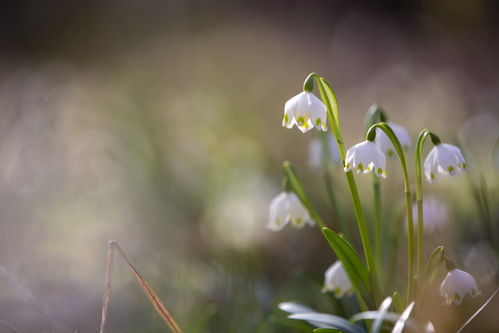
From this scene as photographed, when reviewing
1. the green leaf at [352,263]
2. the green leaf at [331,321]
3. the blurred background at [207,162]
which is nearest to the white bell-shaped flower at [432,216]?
the blurred background at [207,162]

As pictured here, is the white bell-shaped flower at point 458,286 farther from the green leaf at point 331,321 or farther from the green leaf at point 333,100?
the green leaf at point 333,100

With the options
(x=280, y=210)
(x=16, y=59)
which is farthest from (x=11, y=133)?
(x=16, y=59)

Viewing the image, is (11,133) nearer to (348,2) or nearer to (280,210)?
(280,210)

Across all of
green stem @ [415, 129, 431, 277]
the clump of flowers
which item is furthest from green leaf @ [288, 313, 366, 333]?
green stem @ [415, 129, 431, 277]

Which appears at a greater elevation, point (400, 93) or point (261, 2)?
point (261, 2)

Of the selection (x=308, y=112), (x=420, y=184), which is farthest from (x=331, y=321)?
(x=308, y=112)

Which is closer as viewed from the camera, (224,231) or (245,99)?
(224,231)
